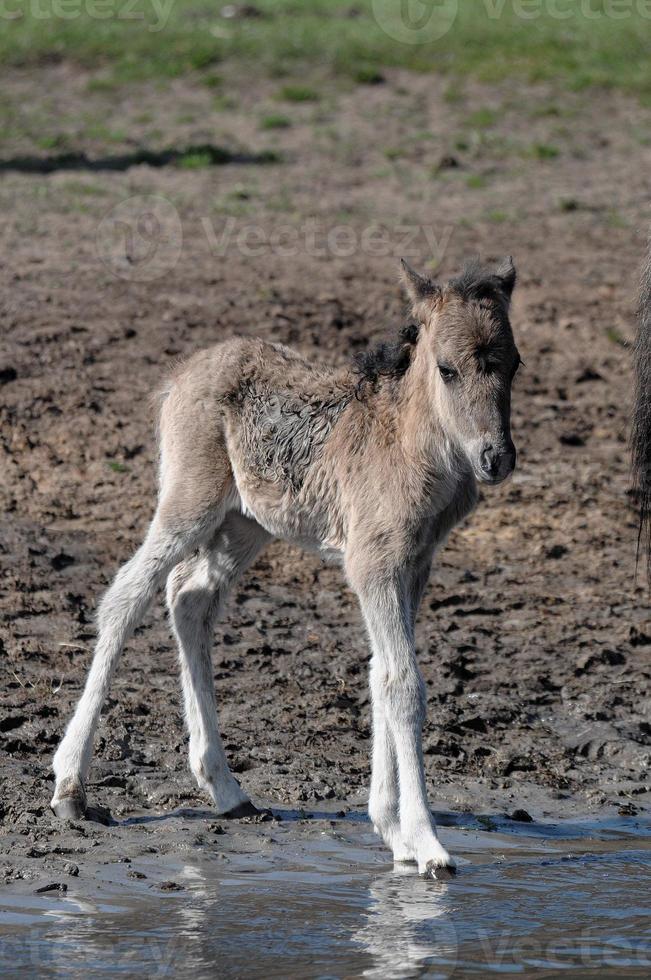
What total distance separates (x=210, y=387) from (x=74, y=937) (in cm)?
252

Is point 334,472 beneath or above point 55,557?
above

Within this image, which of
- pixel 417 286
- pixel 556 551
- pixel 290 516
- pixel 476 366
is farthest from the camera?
pixel 556 551

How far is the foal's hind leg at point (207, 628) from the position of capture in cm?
638

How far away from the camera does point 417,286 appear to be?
19.6 feet

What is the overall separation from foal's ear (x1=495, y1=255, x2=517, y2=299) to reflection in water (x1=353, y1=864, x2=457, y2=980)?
2.34m

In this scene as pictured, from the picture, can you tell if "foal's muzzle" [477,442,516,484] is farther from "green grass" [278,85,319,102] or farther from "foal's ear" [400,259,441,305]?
"green grass" [278,85,319,102]

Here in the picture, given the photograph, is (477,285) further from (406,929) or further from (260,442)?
(406,929)

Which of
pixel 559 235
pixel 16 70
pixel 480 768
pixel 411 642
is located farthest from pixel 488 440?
pixel 16 70

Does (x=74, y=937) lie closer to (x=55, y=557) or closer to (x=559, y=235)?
(x=55, y=557)

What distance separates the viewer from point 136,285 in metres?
12.9

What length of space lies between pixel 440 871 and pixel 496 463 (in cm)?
158

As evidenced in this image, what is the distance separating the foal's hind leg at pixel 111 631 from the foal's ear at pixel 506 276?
5.26 feet

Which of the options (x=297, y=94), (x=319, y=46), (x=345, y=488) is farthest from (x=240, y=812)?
(x=319, y=46)

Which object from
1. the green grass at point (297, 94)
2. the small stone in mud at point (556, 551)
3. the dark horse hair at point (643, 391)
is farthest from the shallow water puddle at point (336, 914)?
the green grass at point (297, 94)
